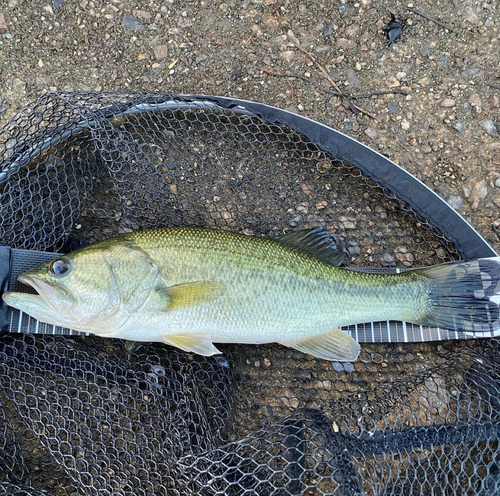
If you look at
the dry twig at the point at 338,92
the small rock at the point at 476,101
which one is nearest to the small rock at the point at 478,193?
the small rock at the point at 476,101

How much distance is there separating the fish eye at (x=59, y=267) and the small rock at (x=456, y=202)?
2352 mm

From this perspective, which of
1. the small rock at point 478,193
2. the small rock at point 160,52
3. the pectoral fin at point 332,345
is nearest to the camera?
the pectoral fin at point 332,345

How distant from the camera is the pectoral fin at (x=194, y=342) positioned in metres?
2.31

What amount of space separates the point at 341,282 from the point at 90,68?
7.09 feet

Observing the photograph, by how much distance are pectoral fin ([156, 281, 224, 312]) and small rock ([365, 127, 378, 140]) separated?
151 centimetres

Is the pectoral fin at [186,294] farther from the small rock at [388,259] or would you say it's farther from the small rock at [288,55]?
the small rock at [288,55]

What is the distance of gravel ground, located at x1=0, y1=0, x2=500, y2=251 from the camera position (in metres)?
2.94

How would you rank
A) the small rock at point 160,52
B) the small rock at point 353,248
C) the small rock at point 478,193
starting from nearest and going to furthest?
the small rock at point 353,248 → the small rock at point 478,193 → the small rock at point 160,52

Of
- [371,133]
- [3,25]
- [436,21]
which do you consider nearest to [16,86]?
[3,25]

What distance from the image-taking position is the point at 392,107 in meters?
2.96

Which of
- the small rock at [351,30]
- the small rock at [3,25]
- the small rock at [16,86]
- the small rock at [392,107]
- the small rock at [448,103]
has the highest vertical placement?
the small rock at [351,30]

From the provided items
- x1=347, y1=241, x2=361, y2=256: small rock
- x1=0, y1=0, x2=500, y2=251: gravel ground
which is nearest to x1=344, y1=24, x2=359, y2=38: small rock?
x1=0, y1=0, x2=500, y2=251: gravel ground

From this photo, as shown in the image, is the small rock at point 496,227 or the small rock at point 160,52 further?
the small rock at point 160,52

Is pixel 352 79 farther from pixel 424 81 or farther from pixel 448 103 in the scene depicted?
pixel 448 103
